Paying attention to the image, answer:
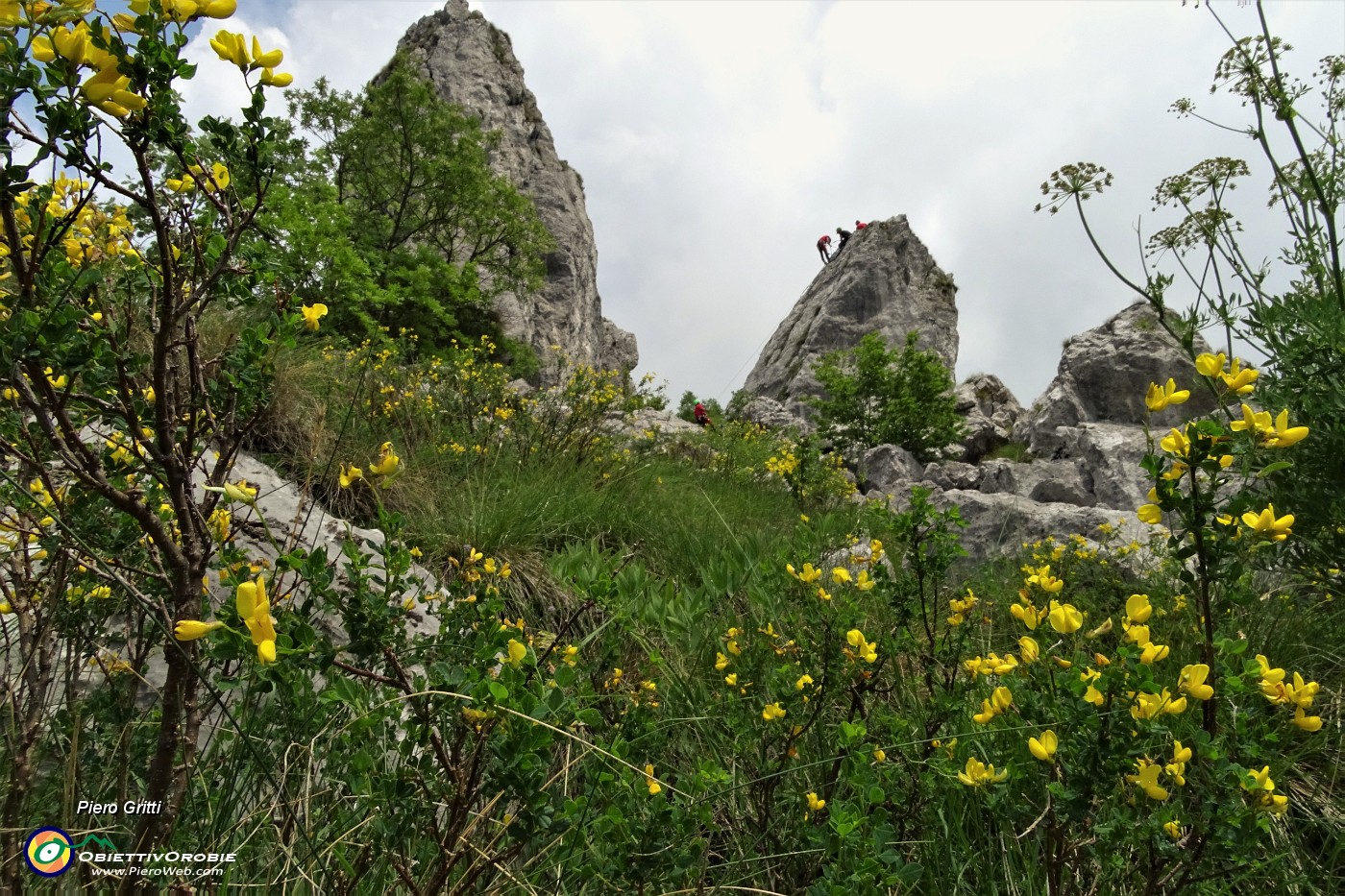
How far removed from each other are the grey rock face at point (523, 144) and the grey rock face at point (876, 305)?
24.1 feet

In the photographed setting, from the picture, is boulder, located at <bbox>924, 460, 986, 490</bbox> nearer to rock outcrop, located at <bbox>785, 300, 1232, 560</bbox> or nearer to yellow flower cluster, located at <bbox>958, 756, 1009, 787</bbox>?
rock outcrop, located at <bbox>785, 300, 1232, 560</bbox>

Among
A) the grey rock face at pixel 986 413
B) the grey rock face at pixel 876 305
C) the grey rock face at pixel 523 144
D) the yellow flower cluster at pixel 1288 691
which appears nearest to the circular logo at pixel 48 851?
the yellow flower cluster at pixel 1288 691

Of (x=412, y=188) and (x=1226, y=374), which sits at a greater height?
(x=412, y=188)

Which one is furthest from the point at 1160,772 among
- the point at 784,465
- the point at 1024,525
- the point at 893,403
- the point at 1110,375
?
the point at 1110,375

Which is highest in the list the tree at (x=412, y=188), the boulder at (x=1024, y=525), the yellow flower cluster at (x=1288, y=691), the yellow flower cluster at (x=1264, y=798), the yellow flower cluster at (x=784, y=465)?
the tree at (x=412, y=188)

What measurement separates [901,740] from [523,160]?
2539 centimetres

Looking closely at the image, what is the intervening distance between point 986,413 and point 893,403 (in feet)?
18.8

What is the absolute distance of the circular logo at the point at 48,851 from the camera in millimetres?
972

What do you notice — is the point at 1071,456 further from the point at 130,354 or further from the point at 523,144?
the point at 523,144

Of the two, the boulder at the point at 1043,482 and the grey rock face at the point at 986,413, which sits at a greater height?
the grey rock face at the point at 986,413

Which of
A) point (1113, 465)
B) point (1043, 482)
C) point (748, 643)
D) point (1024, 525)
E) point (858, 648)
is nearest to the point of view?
point (858, 648)

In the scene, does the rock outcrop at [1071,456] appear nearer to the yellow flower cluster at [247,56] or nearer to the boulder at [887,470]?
the boulder at [887,470]

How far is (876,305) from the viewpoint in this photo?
22.5 meters

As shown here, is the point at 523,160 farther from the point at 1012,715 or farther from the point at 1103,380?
the point at 1012,715
